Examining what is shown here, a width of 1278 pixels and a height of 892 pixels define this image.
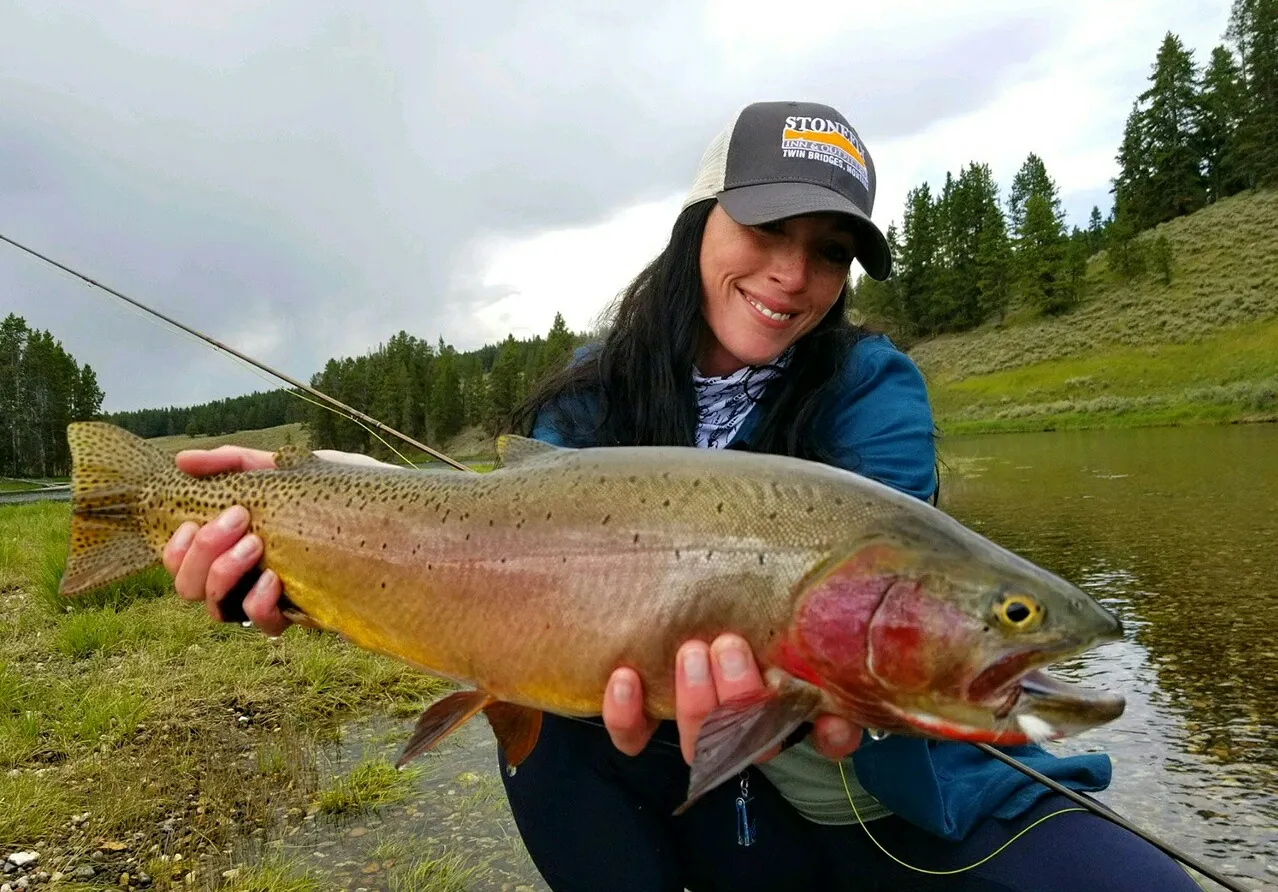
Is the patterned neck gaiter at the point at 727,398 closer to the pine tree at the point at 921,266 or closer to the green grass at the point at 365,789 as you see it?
the green grass at the point at 365,789

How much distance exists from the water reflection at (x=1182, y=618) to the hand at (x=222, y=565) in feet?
12.6

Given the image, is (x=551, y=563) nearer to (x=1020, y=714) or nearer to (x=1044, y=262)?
(x=1020, y=714)

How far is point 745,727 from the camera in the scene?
5.82 feet

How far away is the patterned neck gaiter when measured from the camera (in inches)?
117

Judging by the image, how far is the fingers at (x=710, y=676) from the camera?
1815 mm

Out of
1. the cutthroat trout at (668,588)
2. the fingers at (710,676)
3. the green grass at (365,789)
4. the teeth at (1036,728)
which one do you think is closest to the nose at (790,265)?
the cutthroat trout at (668,588)

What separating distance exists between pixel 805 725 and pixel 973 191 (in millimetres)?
66929

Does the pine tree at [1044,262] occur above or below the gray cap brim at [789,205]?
above

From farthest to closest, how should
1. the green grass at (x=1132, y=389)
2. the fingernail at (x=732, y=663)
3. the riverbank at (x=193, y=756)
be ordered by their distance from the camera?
the green grass at (x=1132, y=389) < the riverbank at (x=193, y=756) < the fingernail at (x=732, y=663)

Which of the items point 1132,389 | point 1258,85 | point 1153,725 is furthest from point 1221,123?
point 1153,725

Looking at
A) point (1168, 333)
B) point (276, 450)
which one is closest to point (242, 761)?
point (276, 450)

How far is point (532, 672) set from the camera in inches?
81.4

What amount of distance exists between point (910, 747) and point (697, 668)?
28.2 inches

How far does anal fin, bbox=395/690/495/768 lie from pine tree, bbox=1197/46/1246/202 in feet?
221
